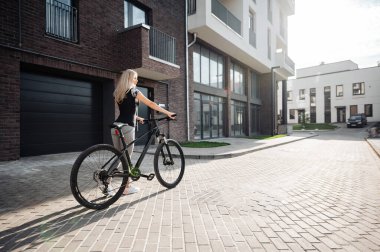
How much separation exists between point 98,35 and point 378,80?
5044 centimetres

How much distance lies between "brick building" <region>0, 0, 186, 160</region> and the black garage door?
0.03 metres

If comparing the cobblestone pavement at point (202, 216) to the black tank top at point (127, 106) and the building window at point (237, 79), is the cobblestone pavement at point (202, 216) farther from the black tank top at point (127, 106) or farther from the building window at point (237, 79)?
the building window at point (237, 79)

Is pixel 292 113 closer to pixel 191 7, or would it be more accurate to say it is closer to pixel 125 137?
pixel 191 7

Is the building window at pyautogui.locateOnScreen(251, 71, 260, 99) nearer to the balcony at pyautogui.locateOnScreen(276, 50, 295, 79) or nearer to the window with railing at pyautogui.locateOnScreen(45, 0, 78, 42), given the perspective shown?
the balcony at pyautogui.locateOnScreen(276, 50, 295, 79)

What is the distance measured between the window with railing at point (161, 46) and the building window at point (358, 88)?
46.2 metres

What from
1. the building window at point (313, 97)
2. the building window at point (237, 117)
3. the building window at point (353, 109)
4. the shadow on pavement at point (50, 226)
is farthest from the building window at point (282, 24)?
the shadow on pavement at point (50, 226)

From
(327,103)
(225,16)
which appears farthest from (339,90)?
(225,16)

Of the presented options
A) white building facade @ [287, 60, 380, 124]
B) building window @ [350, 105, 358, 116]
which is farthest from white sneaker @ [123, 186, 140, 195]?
building window @ [350, 105, 358, 116]

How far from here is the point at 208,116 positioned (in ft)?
51.0

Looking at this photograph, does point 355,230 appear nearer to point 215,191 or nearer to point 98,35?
point 215,191

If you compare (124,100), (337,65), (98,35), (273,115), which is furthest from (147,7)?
(337,65)

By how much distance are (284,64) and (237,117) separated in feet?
28.9

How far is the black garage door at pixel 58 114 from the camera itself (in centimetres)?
741

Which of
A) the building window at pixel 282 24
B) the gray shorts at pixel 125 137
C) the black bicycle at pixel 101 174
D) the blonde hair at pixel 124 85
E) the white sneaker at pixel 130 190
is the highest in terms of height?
the building window at pixel 282 24
